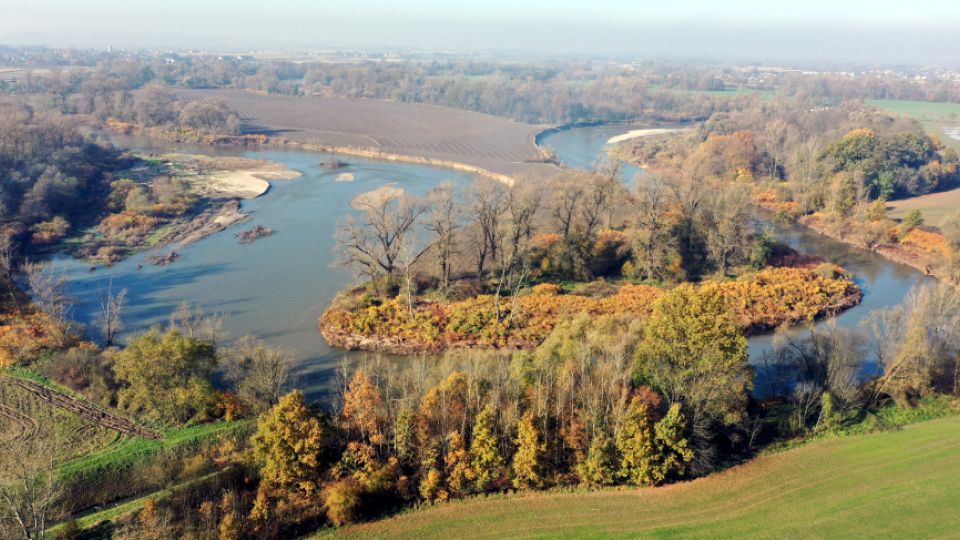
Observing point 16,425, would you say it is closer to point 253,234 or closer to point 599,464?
point 599,464

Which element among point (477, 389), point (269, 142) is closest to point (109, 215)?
point (269, 142)

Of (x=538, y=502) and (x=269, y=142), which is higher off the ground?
(x=269, y=142)

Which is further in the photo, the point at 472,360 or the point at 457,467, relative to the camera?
the point at 472,360

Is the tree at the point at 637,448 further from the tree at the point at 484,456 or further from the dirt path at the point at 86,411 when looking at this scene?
the dirt path at the point at 86,411

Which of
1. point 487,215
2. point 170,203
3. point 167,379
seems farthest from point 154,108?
point 167,379

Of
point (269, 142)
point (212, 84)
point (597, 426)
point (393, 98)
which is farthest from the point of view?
point (212, 84)

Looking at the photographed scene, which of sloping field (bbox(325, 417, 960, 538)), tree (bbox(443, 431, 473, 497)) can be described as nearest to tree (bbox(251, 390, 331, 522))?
sloping field (bbox(325, 417, 960, 538))

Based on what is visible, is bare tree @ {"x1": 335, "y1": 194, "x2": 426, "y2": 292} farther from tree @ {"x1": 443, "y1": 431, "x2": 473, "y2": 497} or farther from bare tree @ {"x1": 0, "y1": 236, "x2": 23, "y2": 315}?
bare tree @ {"x1": 0, "y1": 236, "x2": 23, "y2": 315}

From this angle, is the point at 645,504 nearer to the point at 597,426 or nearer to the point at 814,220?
the point at 597,426
